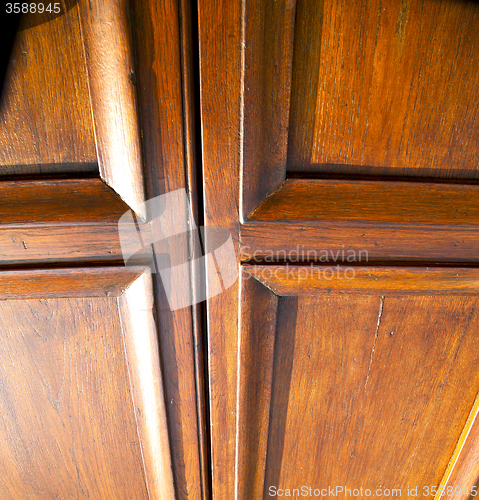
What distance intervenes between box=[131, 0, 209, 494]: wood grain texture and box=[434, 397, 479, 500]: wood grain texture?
334 mm

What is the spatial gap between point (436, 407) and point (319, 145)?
0.35m

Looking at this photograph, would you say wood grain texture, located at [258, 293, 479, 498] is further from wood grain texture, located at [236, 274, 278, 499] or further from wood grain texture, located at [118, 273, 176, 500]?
wood grain texture, located at [118, 273, 176, 500]

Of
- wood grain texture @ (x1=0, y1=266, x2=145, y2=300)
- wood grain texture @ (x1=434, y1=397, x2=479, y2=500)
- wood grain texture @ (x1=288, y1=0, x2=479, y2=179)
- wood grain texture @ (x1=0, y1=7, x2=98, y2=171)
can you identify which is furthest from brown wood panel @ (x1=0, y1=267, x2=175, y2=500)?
wood grain texture @ (x1=434, y1=397, x2=479, y2=500)

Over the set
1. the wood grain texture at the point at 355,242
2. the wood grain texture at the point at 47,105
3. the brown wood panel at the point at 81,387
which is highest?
the wood grain texture at the point at 47,105

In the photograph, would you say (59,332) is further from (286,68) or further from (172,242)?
(286,68)

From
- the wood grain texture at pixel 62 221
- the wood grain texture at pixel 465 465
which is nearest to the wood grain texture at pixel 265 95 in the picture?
the wood grain texture at pixel 62 221

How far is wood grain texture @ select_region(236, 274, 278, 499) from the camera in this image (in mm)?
286

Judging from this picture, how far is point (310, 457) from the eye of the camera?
35 centimetres

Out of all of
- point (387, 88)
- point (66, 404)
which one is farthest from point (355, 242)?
point (66, 404)

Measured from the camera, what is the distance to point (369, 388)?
0.33 meters

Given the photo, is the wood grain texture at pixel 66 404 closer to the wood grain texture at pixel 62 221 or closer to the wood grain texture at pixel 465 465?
the wood grain texture at pixel 62 221

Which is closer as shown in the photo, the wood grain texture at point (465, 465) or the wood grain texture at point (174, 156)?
the wood grain texture at point (174, 156)

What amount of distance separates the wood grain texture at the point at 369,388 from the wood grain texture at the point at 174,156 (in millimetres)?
93

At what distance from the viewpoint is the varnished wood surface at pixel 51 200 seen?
0.26 meters
